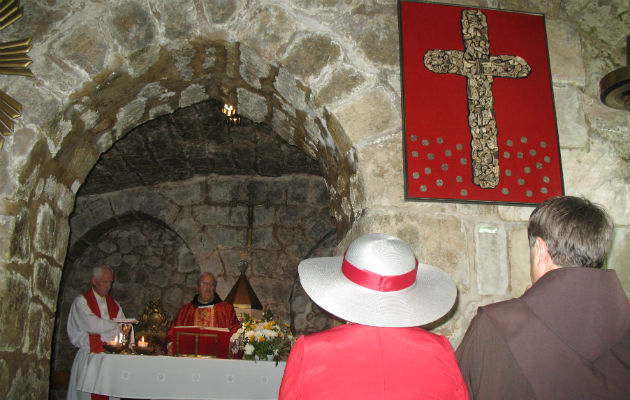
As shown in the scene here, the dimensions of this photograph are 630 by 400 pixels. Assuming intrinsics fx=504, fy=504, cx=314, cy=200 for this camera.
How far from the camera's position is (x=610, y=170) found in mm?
2322

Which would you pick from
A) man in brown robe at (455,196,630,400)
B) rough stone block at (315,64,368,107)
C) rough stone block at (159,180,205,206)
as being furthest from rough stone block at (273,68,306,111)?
rough stone block at (159,180,205,206)

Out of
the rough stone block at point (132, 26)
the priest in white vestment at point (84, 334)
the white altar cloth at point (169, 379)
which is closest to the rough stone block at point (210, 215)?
the priest in white vestment at point (84, 334)

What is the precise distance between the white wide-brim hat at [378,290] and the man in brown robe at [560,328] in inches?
6.2

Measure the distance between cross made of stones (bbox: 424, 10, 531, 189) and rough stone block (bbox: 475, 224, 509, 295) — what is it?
0.20 m

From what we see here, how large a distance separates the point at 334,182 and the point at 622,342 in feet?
5.51

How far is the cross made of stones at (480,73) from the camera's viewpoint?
7.25ft

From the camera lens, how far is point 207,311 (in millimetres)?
4883

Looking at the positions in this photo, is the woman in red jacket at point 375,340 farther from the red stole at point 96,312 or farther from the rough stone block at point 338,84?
the red stole at point 96,312

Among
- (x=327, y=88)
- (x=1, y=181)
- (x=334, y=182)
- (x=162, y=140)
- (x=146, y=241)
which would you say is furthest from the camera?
(x=146, y=241)

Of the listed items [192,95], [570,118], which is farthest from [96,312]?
[570,118]

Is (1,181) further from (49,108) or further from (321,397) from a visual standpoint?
(321,397)

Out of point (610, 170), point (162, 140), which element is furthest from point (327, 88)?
point (162, 140)

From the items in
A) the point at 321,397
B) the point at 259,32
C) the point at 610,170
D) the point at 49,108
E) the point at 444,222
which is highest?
the point at 259,32

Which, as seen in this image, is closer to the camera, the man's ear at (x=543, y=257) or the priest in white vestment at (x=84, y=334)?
the man's ear at (x=543, y=257)
